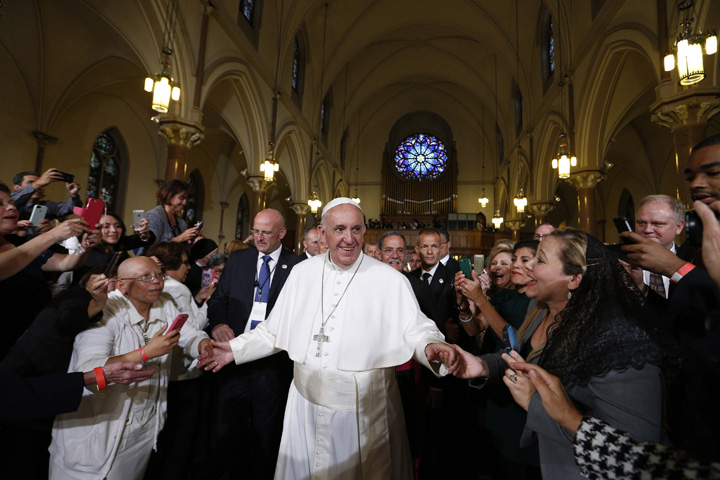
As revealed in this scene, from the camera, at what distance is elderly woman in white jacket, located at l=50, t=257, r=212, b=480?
2045 mm

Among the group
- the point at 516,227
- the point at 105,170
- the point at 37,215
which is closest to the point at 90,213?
the point at 37,215

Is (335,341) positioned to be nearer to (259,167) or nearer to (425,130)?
(259,167)

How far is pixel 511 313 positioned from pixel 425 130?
76.5 ft

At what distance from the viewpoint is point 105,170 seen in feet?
38.8

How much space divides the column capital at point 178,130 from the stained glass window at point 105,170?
5008 millimetres

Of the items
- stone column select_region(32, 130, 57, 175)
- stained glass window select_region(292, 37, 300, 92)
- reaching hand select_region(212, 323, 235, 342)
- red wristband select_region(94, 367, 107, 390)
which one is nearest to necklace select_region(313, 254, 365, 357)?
reaching hand select_region(212, 323, 235, 342)

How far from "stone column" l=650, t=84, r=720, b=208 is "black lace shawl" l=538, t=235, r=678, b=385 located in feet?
18.6

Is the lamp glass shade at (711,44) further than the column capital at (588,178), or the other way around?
the column capital at (588,178)

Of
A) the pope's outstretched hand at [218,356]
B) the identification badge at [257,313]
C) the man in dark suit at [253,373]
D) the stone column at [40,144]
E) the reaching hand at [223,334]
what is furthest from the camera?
the stone column at [40,144]

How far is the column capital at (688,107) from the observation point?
5.98 meters

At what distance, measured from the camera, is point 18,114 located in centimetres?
919

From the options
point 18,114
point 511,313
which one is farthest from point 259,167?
point 511,313

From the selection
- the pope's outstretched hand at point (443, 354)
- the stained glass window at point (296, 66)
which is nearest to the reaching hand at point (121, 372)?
the pope's outstretched hand at point (443, 354)

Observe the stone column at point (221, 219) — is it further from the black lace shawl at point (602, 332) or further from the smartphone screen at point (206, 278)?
the black lace shawl at point (602, 332)
